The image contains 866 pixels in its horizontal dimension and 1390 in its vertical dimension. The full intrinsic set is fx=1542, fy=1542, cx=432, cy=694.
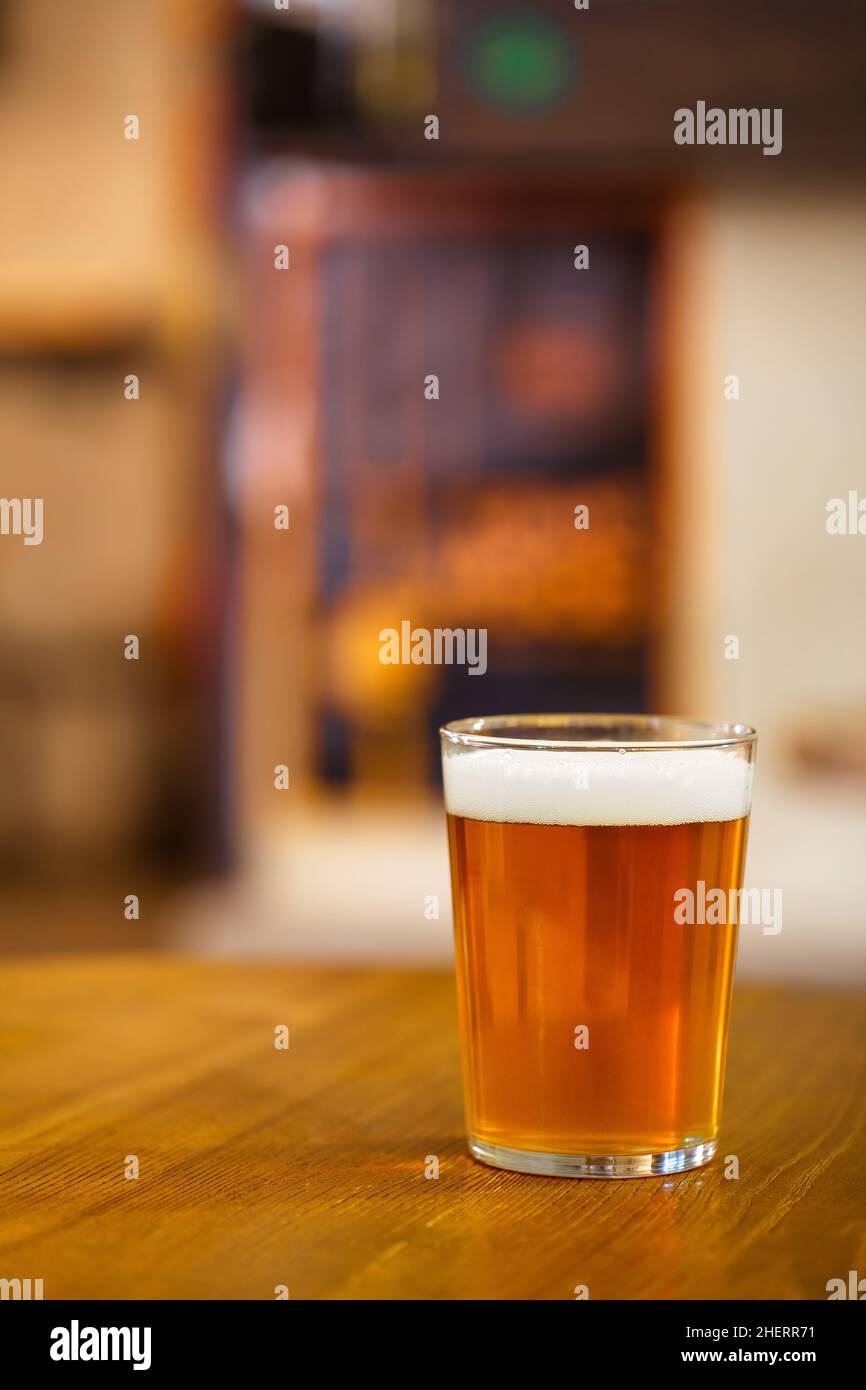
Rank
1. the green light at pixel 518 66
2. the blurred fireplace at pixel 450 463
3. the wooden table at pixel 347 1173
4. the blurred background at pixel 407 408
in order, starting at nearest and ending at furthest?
the wooden table at pixel 347 1173
the blurred background at pixel 407 408
the green light at pixel 518 66
the blurred fireplace at pixel 450 463

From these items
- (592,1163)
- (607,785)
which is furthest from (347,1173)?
(607,785)

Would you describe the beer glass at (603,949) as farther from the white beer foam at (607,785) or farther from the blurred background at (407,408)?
the blurred background at (407,408)

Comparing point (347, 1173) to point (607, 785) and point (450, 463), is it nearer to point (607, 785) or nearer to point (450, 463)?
point (607, 785)

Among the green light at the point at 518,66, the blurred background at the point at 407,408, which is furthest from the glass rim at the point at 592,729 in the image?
the green light at the point at 518,66

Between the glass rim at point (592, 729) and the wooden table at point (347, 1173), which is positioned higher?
the glass rim at point (592, 729)

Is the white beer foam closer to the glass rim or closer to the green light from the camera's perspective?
the glass rim

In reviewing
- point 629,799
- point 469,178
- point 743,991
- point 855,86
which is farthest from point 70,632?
point 629,799

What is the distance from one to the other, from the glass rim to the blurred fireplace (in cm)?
438

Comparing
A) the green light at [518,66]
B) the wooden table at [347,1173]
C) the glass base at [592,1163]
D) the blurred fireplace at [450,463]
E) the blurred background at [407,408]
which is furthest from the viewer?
the blurred fireplace at [450,463]

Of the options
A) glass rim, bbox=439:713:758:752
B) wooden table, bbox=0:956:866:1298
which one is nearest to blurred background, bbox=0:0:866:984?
wooden table, bbox=0:956:866:1298

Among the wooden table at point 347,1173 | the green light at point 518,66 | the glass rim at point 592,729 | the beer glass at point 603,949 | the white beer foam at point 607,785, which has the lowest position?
the wooden table at point 347,1173

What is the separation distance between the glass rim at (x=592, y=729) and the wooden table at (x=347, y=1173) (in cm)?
19

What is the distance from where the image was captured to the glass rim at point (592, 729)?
0.69 metres
